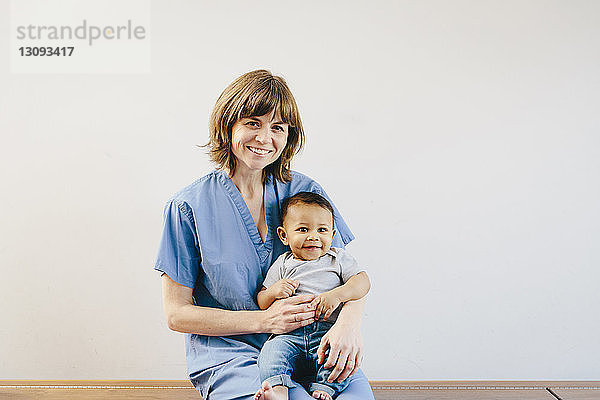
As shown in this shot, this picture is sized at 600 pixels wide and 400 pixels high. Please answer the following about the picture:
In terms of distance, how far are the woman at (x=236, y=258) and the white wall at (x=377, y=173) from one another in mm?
720

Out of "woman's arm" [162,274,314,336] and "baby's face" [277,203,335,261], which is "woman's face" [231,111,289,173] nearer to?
"baby's face" [277,203,335,261]

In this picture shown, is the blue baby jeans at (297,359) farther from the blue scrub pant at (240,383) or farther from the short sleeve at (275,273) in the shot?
the short sleeve at (275,273)

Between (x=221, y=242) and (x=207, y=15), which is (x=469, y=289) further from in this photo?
(x=207, y=15)

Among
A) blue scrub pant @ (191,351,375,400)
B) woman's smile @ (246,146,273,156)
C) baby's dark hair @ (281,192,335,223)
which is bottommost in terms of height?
blue scrub pant @ (191,351,375,400)

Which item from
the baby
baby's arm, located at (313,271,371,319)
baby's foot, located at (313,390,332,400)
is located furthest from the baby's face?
baby's foot, located at (313,390,332,400)

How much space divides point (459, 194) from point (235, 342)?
1169 millimetres

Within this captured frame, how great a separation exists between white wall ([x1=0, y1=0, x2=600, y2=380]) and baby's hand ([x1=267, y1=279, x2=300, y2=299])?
85 cm

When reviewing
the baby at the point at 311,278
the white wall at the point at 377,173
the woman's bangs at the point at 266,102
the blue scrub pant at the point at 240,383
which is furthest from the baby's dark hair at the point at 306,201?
the white wall at the point at 377,173

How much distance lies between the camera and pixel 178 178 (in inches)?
101

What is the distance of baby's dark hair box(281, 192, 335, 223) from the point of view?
1818 mm

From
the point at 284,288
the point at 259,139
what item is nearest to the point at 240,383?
the point at 284,288

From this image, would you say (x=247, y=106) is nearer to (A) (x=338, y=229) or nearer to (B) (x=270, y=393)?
(A) (x=338, y=229)

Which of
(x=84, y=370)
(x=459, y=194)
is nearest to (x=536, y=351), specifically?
(x=459, y=194)

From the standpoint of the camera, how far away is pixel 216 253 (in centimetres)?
181
